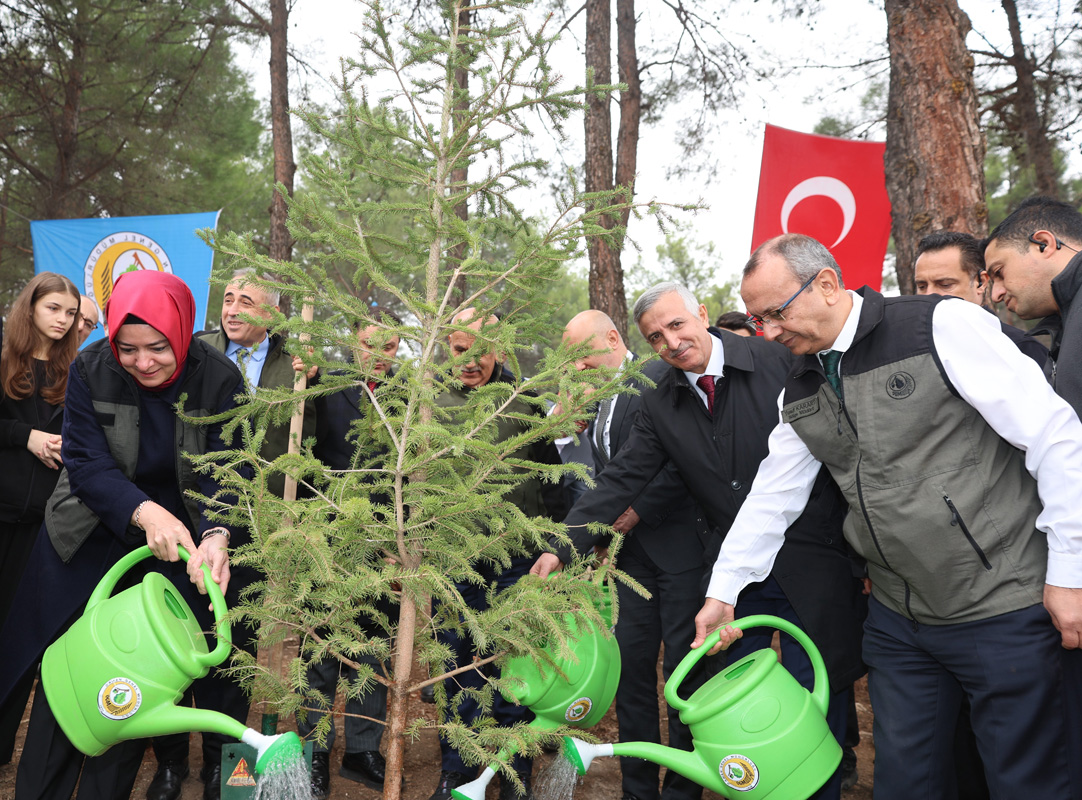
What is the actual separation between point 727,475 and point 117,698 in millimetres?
1851

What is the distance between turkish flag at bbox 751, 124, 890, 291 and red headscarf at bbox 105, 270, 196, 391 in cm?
426

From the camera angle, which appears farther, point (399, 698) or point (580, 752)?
point (399, 698)

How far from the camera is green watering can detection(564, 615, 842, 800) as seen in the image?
1803 mm

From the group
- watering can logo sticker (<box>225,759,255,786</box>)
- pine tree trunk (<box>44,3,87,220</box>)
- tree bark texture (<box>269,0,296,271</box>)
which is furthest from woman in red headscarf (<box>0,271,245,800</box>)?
pine tree trunk (<box>44,3,87,220</box>)

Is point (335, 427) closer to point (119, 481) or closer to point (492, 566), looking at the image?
point (492, 566)

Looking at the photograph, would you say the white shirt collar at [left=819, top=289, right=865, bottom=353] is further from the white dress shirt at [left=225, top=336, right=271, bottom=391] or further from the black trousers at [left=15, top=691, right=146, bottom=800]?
Answer: the white dress shirt at [left=225, top=336, right=271, bottom=391]

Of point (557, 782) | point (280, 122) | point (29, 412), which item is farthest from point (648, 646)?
point (280, 122)

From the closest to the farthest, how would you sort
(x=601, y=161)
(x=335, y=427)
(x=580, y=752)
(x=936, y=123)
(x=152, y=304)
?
(x=580, y=752) → (x=152, y=304) → (x=335, y=427) → (x=936, y=123) → (x=601, y=161)

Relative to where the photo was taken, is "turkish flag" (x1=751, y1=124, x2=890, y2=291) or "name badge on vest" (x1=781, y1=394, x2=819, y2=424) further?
"turkish flag" (x1=751, y1=124, x2=890, y2=291)

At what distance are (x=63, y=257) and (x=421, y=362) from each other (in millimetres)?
7471

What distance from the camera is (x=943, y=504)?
183 centimetres

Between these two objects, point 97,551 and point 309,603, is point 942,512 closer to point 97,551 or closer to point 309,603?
point 309,603

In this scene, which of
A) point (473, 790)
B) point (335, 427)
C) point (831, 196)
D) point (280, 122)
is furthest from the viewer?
point (280, 122)

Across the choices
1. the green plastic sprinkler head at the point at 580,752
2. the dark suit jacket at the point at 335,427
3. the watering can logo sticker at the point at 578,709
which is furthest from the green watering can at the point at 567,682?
the dark suit jacket at the point at 335,427
